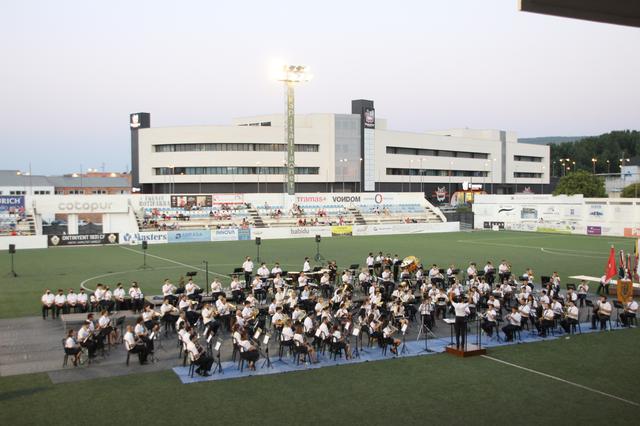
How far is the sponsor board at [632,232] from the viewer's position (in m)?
62.4

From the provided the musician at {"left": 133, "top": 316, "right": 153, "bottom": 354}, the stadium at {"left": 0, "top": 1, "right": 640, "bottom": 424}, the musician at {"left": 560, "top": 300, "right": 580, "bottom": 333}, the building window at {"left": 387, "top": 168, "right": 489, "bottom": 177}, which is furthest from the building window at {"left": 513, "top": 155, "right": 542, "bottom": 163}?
the musician at {"left": 133, "top": 316, "right": 153, "bottom": 354}

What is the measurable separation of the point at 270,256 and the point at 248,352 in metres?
29.4

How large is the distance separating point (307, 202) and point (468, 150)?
4797 cm

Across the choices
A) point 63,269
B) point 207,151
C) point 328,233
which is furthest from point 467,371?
point 207,151

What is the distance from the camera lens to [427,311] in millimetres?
20641

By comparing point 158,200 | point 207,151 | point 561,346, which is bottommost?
point 561,346

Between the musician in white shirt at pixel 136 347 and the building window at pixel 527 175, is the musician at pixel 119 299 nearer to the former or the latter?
the musician in white shirt at pixel 136 347

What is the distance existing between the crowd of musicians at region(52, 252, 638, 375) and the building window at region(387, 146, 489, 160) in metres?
74.1

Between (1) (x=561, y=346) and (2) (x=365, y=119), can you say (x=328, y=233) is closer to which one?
(2) (x=365, y=119)

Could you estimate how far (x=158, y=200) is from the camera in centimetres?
6556

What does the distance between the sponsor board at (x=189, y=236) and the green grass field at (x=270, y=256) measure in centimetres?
267

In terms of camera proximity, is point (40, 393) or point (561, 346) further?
point (561, 346)

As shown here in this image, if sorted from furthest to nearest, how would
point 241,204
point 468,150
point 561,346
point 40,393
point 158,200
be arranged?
point 468,150 < point 241,204 < point 158,200 < point 561,346 < point 40,393

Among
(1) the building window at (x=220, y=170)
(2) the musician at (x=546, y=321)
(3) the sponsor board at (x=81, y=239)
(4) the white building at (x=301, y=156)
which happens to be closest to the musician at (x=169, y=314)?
(2) the musician at (x=546, y=321)
